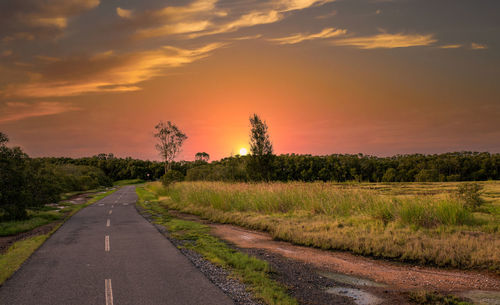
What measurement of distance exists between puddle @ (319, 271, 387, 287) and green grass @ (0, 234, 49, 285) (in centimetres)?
804

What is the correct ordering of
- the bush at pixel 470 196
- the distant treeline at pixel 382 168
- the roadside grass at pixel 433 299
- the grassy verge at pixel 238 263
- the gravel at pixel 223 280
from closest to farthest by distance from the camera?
the roadside grass at pixel 433 299
the gravel at pixel 223 280
the grassy verge at pixel 238 263
the bush at pixel 470 196
the distant treeline at pixel 382 168

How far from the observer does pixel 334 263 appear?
10.1 m

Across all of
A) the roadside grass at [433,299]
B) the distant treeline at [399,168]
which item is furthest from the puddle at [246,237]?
the distant treeline at [399,168]

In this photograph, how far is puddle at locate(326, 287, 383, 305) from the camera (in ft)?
22.6

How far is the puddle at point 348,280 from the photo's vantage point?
8102 millimetres

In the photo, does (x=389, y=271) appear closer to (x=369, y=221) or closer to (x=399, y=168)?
(x=369, y=221)

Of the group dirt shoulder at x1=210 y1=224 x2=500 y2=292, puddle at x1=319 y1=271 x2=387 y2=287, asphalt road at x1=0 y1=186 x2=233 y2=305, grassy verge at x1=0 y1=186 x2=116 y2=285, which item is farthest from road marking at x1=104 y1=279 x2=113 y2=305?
dirt shoulder at x1=210 y1=224 x2=500 y2=292

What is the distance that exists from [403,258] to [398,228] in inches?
122

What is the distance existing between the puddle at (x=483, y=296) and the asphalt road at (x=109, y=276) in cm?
511

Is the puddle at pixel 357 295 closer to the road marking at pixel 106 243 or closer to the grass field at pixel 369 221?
the grass field at pixel 369 221

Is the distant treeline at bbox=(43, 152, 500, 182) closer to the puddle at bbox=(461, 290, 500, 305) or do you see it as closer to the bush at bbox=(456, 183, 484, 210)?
the bush at bbox=(456, 183, 484, 210)

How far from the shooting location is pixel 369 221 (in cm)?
1466

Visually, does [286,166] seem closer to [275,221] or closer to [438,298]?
[275,221]

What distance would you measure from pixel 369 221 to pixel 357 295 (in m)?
7.90
